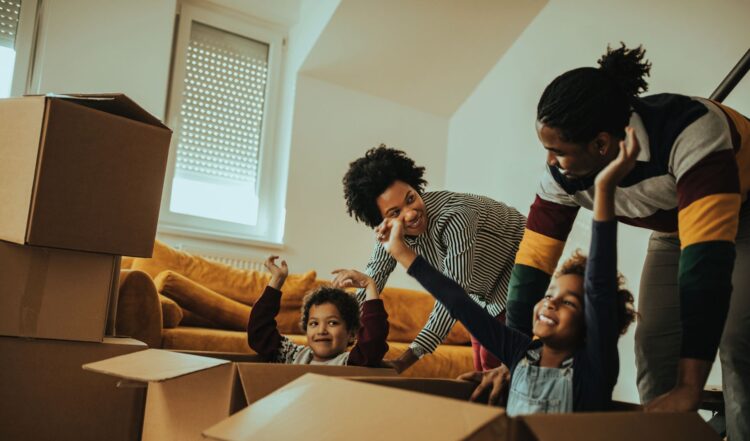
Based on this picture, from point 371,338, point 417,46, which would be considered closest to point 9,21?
point 417,46

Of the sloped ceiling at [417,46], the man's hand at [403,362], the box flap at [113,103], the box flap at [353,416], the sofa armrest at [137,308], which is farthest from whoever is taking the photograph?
the sloped ceiling at [417,46]

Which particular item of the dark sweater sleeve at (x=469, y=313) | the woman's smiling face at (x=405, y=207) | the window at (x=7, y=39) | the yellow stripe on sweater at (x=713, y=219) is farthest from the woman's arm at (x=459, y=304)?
the window at (x=7, y=39)

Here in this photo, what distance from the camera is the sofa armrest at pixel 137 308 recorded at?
2.00 metres

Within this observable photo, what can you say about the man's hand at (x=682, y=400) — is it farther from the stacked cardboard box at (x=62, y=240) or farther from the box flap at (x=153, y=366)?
the stacked cardboard box at (x=62, y=240)

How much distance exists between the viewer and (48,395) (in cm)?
134

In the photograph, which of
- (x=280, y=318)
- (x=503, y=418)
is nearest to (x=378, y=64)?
(x=280, y=318)

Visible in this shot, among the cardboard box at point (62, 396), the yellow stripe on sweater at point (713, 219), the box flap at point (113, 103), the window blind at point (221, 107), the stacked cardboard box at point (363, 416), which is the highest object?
the window blind at point (221, 107)

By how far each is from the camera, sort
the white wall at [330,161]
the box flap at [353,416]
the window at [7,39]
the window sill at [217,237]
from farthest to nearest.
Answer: the white wall at [330,161]
the window sill at [217,237]
the window at [7,39]
the box flap at [353,416]

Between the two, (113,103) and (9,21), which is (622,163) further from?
(9,21)

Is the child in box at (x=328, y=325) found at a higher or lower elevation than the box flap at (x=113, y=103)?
lower

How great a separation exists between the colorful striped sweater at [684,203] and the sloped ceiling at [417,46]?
2682 millimetres

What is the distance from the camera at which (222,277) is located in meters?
2.98

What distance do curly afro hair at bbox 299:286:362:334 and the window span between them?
2.52 m

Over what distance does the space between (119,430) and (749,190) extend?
1336mm
